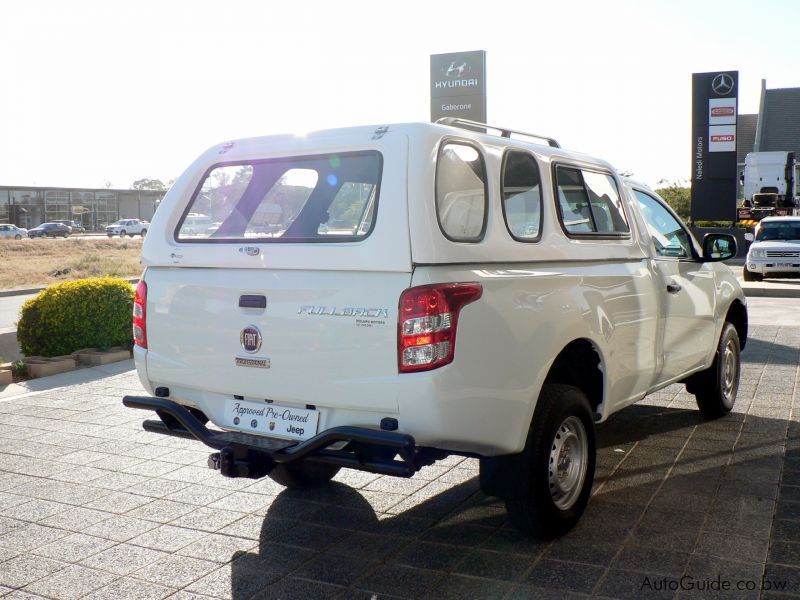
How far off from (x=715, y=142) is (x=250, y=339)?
2834cm

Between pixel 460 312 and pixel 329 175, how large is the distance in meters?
1.08

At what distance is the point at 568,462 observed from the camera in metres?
4.55

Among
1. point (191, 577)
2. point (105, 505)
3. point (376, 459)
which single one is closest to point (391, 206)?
point (376, 459)

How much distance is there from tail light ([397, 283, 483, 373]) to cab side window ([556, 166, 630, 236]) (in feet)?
4.24

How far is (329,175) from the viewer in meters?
4.25

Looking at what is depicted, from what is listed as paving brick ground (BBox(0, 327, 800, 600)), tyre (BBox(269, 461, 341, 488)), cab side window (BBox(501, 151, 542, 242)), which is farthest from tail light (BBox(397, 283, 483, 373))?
tyre (BBox(269, 461, 341, 488))

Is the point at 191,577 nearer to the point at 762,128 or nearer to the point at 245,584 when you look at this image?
the point at 245,584

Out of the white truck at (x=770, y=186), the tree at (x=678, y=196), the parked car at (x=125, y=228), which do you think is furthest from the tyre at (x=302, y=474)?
the parked car at (x=125, y=228)

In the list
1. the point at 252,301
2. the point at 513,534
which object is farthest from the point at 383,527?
the point at 252,301

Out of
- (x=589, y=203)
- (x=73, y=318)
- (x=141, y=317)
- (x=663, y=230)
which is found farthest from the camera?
(x=73, y=318)

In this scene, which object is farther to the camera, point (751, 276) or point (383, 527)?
point (751, 276)

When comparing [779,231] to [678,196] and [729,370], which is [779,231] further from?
[678,196]

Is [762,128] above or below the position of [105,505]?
above

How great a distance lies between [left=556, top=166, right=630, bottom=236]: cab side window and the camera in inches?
186
